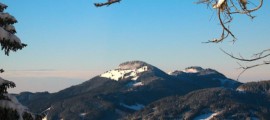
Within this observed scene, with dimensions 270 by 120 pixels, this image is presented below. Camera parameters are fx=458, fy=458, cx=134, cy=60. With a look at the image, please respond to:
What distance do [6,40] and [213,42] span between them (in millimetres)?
6727

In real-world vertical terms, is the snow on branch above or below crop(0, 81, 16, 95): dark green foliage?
above

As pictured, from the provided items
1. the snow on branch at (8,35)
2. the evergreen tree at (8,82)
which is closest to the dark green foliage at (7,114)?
the evergreen tree at (8,82)

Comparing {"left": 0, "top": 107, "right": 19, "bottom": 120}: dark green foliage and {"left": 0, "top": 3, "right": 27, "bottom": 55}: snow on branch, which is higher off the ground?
{"left": 0, "top": 3, "right": 27, "bottom": 55}: snow on branch

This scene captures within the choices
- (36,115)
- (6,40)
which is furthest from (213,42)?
(36,115)

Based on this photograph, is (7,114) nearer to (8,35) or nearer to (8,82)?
(8,82)

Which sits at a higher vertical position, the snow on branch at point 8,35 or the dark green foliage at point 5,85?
the snow on branch at point 8,35

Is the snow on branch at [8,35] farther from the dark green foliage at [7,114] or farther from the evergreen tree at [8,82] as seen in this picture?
the dark green foliage at [7,114]

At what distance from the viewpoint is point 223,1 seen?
3.81 metres

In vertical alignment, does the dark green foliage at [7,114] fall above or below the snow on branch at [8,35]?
below

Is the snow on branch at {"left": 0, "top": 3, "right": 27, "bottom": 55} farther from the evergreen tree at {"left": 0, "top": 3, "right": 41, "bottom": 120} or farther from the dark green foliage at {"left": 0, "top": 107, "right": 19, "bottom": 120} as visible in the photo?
the dark green foliage at {"left": 0, "top": 107, "right": 19, "bottom": 120}

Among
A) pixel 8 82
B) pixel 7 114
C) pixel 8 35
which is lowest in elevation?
pixel 7 114

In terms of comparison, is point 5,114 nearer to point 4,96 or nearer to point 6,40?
point 4,96

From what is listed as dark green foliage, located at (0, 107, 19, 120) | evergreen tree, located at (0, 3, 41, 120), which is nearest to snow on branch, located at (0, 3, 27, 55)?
evergreen tree, located at (0, 3, 41, 120)

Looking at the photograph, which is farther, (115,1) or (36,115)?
(36,115)
